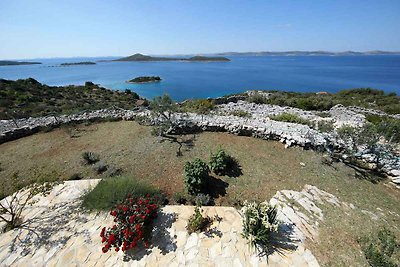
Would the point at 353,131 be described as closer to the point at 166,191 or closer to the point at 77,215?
the point at 166,191

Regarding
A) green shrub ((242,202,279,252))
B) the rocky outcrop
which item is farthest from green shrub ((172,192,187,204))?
the rocky outcrop

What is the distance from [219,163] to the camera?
23.9 ft

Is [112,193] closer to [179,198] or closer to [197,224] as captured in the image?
[179,198]

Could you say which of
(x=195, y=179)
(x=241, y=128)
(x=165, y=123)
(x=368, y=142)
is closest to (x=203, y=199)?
(x=195, y=179)

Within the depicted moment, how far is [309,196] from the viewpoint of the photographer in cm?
596

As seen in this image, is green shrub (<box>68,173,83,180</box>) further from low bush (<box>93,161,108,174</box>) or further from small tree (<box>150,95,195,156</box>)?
small tree (<box>150,95,195,156</box>)

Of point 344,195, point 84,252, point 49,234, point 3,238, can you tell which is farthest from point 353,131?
point 3,238

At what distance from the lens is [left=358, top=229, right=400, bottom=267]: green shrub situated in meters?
3.77

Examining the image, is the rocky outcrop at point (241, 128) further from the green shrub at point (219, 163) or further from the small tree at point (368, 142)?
the green shrub at point (219, 163)

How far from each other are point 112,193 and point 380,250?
6.37 m

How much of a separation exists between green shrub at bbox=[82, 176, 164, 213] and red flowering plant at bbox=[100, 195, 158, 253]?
33 centimetres

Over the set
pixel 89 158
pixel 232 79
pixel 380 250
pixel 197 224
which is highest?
pixel 232 79

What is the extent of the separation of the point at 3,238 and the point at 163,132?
683 centimetres

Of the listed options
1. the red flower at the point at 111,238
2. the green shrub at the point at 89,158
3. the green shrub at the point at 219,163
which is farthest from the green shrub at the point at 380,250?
the green shrub at the point at 89,158
